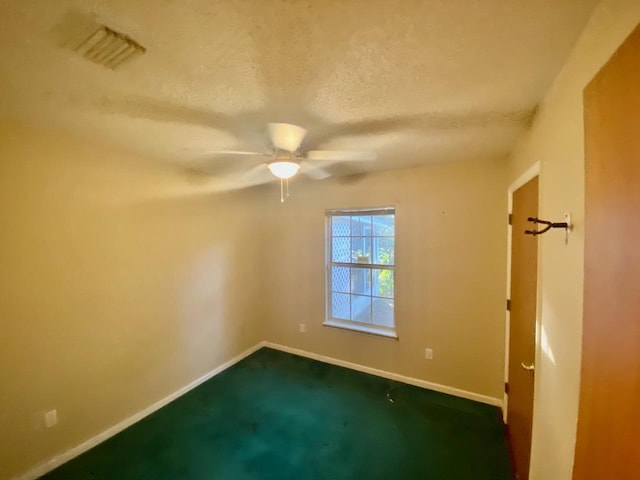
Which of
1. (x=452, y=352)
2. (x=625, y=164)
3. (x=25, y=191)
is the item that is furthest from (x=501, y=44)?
(x=25, y=191)

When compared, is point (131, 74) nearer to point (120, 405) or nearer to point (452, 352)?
point (120, 405)

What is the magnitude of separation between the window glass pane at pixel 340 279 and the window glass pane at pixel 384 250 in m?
0.44

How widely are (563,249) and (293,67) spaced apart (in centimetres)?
138

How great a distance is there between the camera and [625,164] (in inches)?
24.2

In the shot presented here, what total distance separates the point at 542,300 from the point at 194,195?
3.02 meters

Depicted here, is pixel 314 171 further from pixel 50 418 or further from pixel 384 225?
pixel 50 418

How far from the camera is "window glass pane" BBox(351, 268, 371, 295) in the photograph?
3359 millimetres

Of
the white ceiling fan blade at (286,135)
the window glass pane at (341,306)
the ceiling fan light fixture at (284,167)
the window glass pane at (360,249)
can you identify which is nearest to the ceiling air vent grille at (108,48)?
the white ceiling fan blade at (286,135)

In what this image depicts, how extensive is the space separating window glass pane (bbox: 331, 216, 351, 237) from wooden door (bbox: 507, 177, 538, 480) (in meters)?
1.74

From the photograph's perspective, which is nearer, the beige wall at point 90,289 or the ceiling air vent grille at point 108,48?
the ceiling air vent grille at point 108,48

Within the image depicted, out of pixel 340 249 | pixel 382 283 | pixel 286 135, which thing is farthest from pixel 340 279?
pixel 286 135

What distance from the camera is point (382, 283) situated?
3256 mm

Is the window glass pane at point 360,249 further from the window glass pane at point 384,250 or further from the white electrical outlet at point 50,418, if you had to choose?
the white electrical outlet at point 50,418

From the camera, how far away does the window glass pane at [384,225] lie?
10.4 ft
